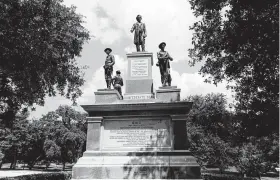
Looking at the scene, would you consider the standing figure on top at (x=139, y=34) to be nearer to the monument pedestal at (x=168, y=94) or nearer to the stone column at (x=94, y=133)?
the monument pedestal at (x=168, y=94)

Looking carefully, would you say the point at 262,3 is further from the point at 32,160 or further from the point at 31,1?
the point at 32,160

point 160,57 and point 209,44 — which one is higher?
point 209,44

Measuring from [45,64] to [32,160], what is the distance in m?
42.7

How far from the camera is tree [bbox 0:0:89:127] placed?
1389 cm

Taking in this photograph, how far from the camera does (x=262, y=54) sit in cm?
1181

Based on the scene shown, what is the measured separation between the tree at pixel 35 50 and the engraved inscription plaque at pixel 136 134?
23.1 feet

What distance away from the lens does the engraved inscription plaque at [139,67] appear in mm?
13391

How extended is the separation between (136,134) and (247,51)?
693 cm

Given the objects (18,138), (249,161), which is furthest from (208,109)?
(18,138)

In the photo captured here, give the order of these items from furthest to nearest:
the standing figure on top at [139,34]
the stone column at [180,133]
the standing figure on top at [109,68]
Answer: the standing figure on top at [139,34] → the standing figure on top at [109,68] → the stone column at [180,133]

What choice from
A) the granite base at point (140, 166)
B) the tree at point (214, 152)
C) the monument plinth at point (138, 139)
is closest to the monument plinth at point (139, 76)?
the monument plinth at point (138, 139)

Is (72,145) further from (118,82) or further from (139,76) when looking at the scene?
(139,76)

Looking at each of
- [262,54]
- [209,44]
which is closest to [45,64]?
[209,44]

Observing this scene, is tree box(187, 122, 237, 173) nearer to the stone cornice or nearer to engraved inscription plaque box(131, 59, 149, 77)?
engraved inscription plaque box(131, 59, 149, 77)
